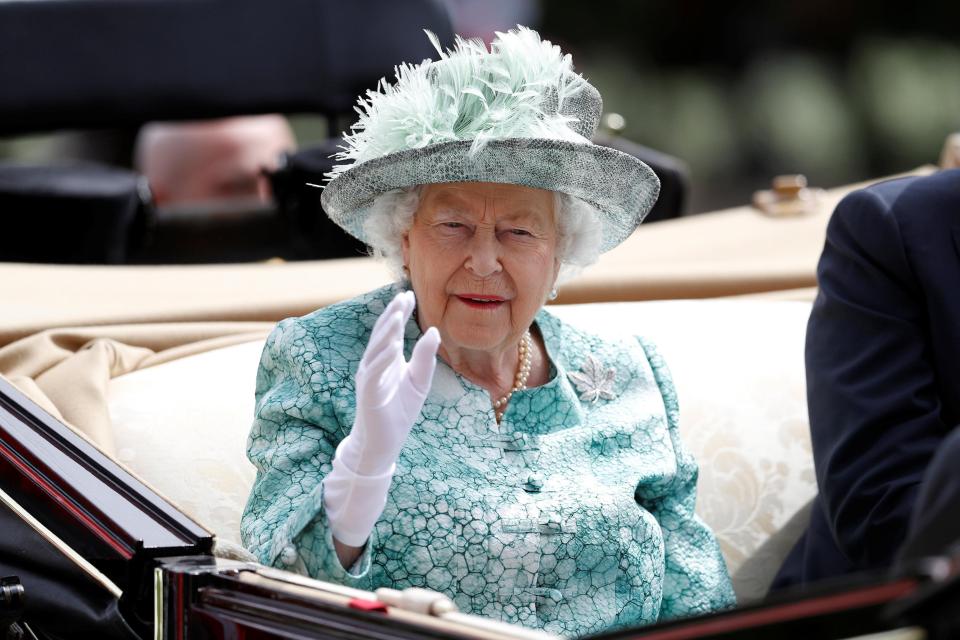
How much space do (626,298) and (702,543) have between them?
870 mm

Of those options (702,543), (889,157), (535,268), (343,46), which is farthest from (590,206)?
(889,157)

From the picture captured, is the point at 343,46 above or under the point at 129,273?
above

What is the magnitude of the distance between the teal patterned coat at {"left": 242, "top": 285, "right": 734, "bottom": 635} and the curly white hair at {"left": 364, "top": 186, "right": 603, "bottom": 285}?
0.06 meters

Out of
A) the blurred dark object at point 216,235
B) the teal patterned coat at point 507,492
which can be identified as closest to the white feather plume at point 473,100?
the teal patterned coat at point 507,492

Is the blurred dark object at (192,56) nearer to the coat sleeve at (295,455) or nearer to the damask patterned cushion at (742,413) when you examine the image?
the damask patterned cushion at (742,413)

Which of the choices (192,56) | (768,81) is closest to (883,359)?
(192,56)

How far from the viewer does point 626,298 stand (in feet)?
9.83

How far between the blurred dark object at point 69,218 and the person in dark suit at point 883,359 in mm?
2442

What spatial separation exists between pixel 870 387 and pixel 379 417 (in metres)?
0.75

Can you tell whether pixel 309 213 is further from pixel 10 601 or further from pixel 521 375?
pixel 10 601

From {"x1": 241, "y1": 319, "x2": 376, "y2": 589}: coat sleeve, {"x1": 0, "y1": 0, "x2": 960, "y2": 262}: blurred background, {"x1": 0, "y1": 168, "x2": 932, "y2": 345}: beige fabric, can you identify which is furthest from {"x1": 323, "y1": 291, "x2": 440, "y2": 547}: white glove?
{"x1": 0, "y1": 0, "x2": 960, "y2": 262}: blurred background

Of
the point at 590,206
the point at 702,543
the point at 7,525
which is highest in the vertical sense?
the point at 590,206

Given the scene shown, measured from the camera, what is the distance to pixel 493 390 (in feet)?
7.00

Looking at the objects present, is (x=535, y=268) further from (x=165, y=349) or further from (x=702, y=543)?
(x=165, y=349)
